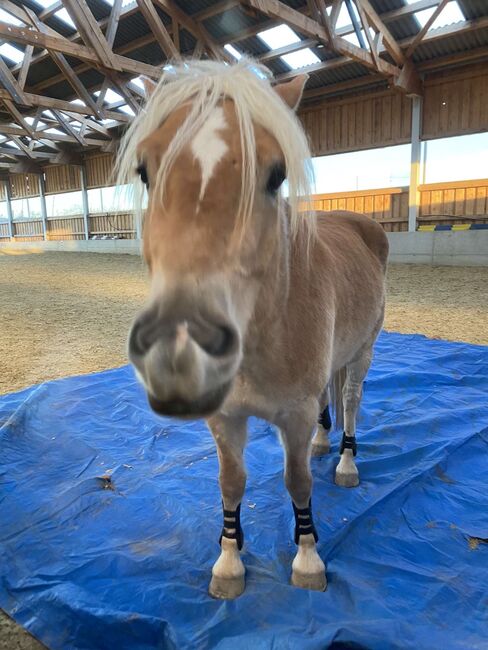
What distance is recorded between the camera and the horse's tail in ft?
8.80

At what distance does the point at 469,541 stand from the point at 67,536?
1890 mm

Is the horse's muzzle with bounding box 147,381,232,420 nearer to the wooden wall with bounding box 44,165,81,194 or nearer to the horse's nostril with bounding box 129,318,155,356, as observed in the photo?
the horse's nostril with bounding box 129,318,155,356

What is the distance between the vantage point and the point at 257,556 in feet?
6.15

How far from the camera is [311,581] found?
1.68 m

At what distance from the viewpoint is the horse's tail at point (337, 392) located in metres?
2.68

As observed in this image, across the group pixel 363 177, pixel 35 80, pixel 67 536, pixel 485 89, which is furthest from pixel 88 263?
pixel 67 536

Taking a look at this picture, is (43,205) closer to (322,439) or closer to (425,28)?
(425,28)

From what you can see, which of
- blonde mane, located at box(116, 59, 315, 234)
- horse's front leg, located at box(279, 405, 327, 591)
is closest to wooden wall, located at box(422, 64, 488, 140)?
blonde mane, located at box(116, 59, 315, 234)

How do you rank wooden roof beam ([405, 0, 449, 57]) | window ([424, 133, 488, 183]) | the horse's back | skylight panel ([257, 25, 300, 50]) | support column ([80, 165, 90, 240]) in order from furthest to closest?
support column ([80, 165, 90, 240]) < window ([424, 133, 488, 183]) < skylight panel ([257, 25, 300, 50]) < wooden roof beam ([405, 0, 449, 57]) < the horse's back

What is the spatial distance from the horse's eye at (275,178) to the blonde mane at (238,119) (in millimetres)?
33

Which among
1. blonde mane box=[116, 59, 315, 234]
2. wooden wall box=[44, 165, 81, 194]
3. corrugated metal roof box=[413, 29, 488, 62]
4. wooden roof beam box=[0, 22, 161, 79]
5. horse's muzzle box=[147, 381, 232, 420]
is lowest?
horse's muzzle box=[147, 381, 232, 420]

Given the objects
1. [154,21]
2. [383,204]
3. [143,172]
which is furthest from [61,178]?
[143,172]

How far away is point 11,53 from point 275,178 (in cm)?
1638

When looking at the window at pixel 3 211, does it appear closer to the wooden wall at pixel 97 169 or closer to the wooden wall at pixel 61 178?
the wooden wall at pixel 61 178
